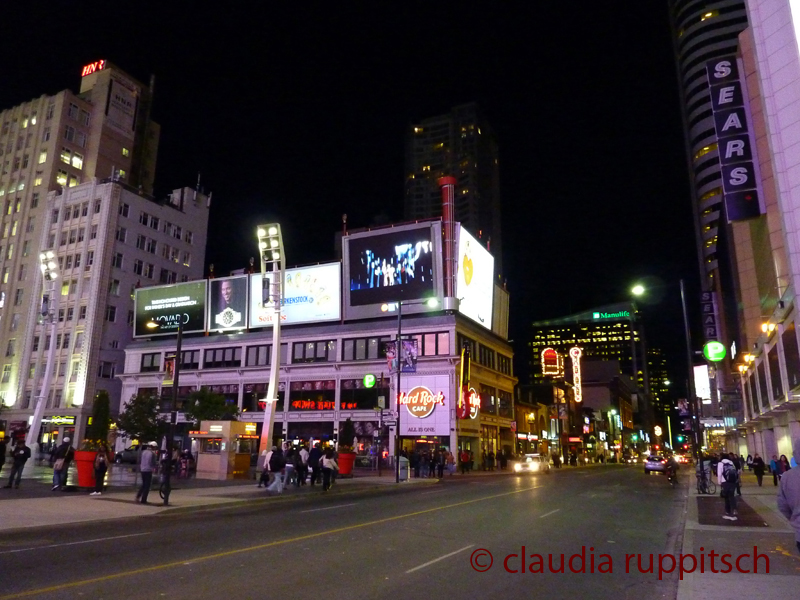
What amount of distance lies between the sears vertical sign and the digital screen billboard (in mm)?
29097

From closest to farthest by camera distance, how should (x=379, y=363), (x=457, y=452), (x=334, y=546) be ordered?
(x=334, y=546), (x=457, y=452), (x=379, y=363)

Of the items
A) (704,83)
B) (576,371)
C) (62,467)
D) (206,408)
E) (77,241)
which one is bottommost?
(62,467)

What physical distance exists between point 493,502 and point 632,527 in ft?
20.6

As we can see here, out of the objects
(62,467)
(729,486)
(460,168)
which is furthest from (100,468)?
(460,168)

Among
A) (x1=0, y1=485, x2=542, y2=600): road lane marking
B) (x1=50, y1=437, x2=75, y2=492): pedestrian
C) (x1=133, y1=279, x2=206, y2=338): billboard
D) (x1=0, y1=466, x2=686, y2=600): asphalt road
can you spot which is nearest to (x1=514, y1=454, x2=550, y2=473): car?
(x1=0, y1=466, x2=686, y2=600): asphalt road

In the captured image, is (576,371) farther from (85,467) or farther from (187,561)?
(187,561)

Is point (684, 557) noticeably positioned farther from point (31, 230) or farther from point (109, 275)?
point (31, 230)

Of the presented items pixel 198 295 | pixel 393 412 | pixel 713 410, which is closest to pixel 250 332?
pixel 198 295

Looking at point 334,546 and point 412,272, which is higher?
point 412,272

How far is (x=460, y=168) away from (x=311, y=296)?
349 ft

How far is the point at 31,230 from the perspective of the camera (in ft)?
259

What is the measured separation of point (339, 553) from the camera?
1084 centimetres

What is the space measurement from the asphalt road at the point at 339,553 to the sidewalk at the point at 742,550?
55 centimetres

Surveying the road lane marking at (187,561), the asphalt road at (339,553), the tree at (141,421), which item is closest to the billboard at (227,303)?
the tree at (141,421)
